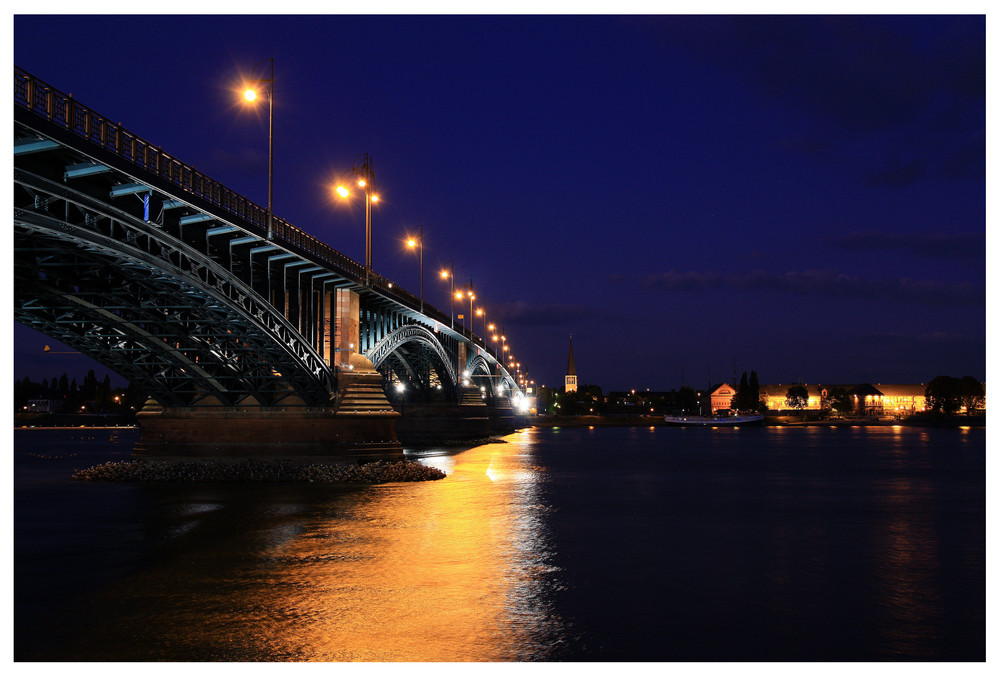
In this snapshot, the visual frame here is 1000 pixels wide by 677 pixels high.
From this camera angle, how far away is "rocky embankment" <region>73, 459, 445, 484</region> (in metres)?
38.9

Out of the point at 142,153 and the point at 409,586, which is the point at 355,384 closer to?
the point at 142,153

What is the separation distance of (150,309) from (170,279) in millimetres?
4602

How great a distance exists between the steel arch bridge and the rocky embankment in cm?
349

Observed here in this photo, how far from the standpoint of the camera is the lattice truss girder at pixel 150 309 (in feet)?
83.3

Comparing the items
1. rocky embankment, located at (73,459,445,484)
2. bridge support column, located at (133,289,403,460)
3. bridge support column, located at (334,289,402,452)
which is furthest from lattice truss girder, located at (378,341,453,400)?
rocky embankment, located at (73,459,445,484)

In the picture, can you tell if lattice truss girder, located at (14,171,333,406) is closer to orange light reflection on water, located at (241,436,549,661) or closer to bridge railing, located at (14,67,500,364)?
bridge railing, located at (14,67,500,364)

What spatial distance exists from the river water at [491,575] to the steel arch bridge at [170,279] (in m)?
6.34

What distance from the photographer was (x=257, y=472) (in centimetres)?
3947

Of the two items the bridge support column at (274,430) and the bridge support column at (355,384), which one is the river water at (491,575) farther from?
the bridge support column at (355,384)

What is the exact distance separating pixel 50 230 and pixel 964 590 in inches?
985

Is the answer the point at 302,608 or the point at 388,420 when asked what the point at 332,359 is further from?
the point at 302,608

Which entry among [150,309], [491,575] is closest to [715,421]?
[150,309]

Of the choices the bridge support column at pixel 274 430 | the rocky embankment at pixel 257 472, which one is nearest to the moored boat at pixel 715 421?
the bridge support column at pixel 274 430
